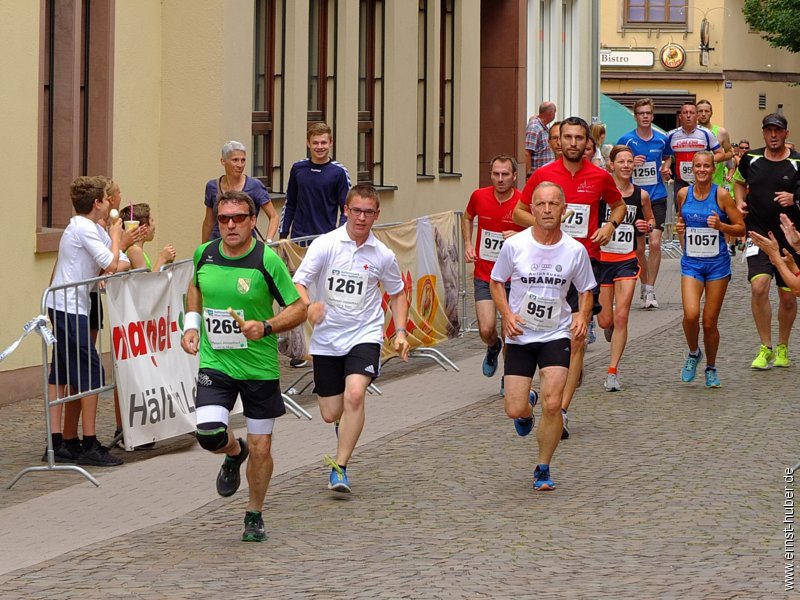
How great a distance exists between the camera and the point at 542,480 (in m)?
9.82

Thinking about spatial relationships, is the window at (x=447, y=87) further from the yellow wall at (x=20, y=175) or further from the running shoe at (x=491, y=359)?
the yellow wall at (x=20, y=175)

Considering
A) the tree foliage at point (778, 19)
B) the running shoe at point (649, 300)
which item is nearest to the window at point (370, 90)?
the running shoe at point (649, 300)

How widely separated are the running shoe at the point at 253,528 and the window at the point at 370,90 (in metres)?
13.3

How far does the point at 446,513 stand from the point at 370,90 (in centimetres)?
1329

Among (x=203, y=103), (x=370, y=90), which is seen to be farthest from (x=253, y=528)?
(x=370, y=90)

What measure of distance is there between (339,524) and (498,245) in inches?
199

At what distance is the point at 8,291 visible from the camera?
13.3 meters

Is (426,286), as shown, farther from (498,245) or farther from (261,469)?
(261,469)

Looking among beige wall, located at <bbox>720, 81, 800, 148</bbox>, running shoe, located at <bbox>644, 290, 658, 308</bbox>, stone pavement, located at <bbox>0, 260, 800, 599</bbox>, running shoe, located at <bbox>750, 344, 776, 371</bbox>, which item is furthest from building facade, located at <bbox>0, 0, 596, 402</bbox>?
beige wall, located at <bbox>720, 81, 800, 148</bbox>

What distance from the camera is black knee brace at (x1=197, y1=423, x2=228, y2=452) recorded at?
8500 millimetres

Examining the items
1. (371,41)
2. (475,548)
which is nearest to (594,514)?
(475,548)

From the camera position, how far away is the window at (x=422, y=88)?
2411cm

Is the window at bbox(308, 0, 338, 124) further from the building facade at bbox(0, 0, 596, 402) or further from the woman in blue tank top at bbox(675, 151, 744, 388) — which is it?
the woman in blue tank top at bbox(675, 151, 744, 388)

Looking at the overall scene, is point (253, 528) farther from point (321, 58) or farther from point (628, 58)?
point (628, 58)
